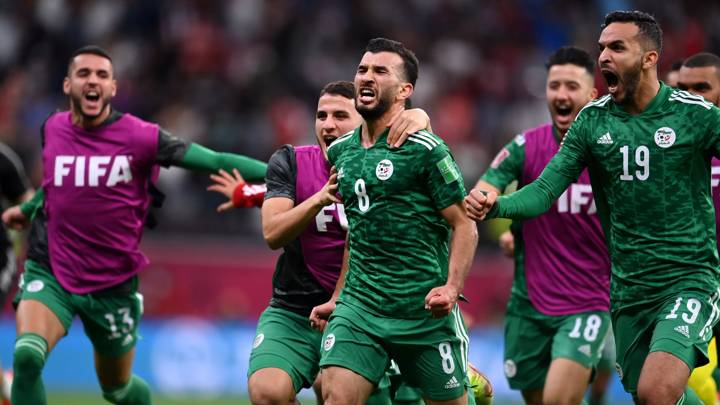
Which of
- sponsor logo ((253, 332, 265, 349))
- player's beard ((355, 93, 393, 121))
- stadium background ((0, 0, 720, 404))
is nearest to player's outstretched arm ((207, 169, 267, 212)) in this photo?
sponsor logo ((253, 332, 265, 349))

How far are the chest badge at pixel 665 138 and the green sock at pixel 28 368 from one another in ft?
15.2

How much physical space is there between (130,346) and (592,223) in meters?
3.71

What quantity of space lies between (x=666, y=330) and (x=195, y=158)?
13.6 ft

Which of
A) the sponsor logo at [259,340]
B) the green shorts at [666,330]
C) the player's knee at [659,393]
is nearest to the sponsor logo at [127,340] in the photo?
the sponsor logo at [259,340]

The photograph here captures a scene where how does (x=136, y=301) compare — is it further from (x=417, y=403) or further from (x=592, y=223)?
(x=592, y=223)

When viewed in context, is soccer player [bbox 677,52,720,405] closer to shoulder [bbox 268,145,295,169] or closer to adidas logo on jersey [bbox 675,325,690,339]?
adidas logo on jersey [bbox 675,325,690,339]

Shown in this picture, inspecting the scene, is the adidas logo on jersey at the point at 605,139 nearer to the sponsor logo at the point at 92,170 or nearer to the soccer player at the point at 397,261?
the soccer player at the point at 397,261

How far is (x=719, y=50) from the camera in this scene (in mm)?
19375

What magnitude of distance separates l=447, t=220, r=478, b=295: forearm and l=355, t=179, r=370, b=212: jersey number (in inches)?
21.6

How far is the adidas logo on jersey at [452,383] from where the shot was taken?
7.74 meters

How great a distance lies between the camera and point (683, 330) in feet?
24.8

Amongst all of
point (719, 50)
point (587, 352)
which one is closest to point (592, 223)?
point (587, 352)

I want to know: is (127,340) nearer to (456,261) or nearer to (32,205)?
(32,205)

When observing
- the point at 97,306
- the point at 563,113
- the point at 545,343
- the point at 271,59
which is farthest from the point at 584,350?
the point at 271,59
